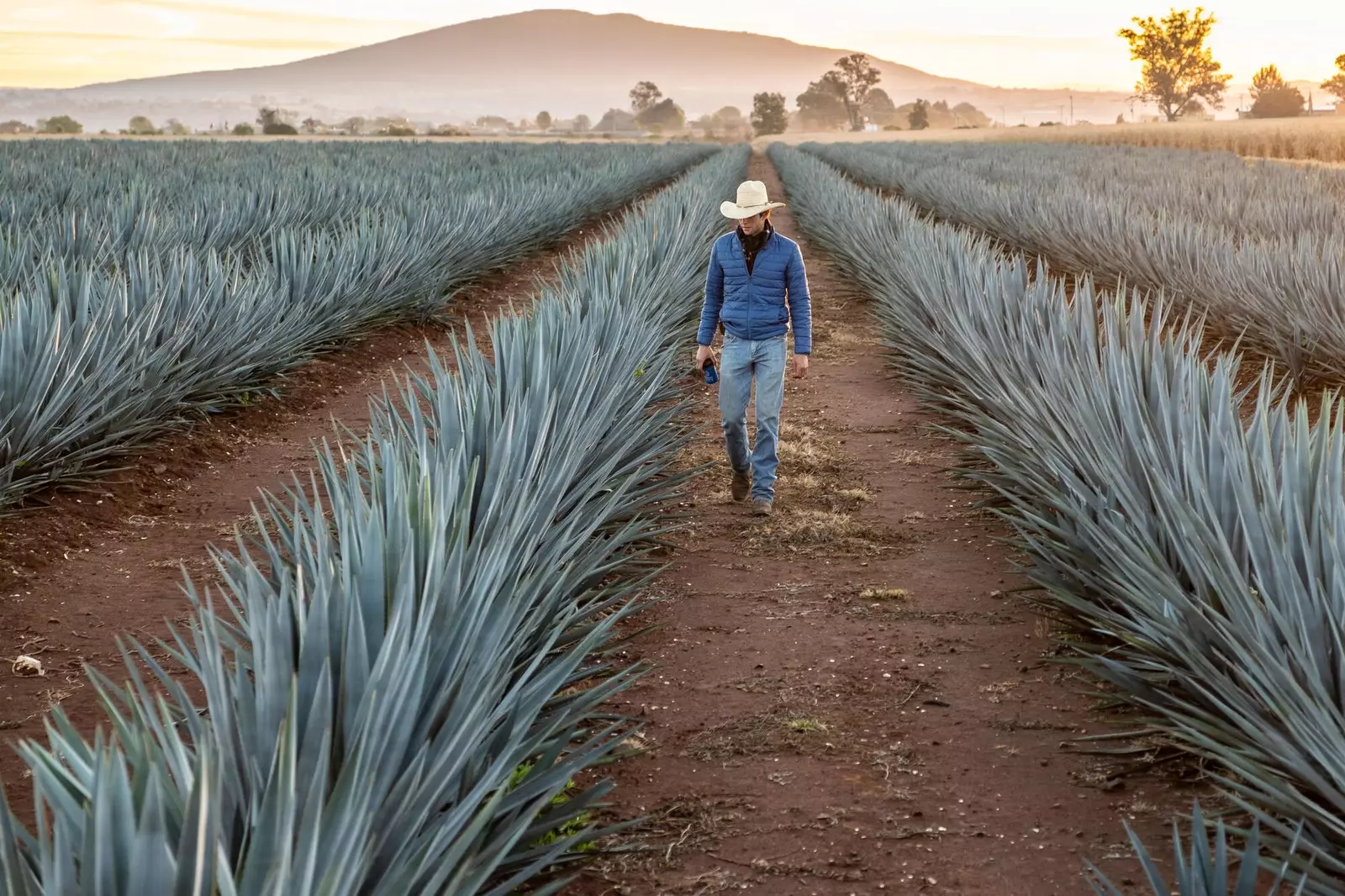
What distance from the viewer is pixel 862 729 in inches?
119

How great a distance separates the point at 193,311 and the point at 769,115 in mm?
122987

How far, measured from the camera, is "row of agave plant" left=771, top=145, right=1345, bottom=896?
7.46ft

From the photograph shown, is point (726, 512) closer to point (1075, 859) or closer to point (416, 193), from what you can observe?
point (1075, 859)

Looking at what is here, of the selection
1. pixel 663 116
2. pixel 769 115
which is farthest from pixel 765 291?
pixel 663 116

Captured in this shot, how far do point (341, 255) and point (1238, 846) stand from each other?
709 centimetres

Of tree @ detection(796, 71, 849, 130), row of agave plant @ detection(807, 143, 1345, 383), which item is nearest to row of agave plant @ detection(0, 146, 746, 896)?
row of agave plant @ detection(807, 143, 1345, 383)

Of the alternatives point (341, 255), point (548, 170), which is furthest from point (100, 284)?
point (548, 170)

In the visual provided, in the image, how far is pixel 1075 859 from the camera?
2.44m

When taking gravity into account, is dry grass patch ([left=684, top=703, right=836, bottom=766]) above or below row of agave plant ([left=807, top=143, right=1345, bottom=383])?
below

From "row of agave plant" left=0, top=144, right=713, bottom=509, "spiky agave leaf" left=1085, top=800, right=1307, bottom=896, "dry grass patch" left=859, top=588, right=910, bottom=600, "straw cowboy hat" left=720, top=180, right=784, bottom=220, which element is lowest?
"dry grass patch" left=859, top=588, right=910, bottom=600

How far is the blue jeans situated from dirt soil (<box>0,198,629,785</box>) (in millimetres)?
1116

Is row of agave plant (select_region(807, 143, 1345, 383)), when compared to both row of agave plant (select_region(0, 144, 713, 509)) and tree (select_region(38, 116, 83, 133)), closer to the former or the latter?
row of agave plant (select_region(0, 144, 713, 509))

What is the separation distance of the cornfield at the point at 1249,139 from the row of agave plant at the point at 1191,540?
2759 centimetres

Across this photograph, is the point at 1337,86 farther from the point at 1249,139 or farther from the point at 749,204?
the point at 749,204
